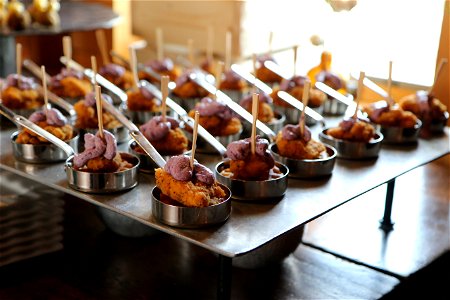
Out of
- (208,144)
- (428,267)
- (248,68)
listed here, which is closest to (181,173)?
(208,144)

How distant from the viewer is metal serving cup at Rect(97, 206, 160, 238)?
8.58 ft

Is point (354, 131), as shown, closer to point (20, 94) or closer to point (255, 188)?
point (255, 188)

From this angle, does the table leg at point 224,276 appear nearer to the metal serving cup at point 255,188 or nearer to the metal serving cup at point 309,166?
the metal serving cup at point 255,188

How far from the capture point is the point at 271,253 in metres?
2.44

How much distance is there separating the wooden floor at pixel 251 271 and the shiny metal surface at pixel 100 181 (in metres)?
0.37

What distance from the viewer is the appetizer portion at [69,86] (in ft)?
10.5

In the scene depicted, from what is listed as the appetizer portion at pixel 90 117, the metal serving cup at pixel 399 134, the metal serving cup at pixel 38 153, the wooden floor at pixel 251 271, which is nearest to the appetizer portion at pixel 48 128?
the metal serving cup at pixel 38 153

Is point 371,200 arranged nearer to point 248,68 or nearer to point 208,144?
point 208,144

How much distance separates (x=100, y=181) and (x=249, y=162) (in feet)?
1.55

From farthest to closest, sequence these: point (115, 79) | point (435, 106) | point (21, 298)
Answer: point (115, 79)
point (435, 106)
point (21, 298)

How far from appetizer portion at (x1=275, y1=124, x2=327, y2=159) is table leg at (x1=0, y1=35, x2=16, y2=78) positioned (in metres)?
2.74

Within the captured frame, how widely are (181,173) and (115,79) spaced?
165 cm

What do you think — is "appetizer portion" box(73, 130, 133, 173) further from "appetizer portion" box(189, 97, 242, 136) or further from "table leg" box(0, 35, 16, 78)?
"table leg" box(0, 35, 16, 78)

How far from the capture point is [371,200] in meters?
3.17
